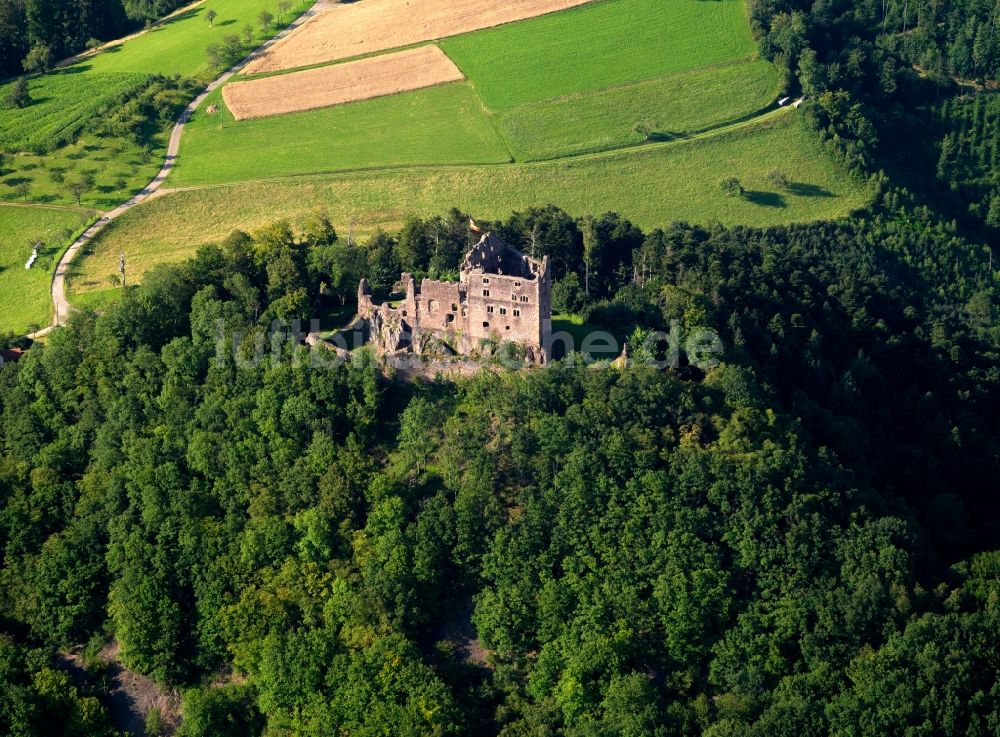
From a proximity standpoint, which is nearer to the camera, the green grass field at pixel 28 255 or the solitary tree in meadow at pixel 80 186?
the green grass field at pixel 28 255

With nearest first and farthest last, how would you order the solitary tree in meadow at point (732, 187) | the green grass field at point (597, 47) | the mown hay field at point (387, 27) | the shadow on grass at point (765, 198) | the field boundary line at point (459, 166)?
1. the solitary tree in meadow at point (732, 187)
2. the shadow on grass at point (765, 198)
3. the field boundary line at point (459, 166)
4. the green grass field at point (597, 47)
5. the mown hay field at point (387, 27)

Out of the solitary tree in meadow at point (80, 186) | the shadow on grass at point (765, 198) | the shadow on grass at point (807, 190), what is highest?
the solitary tree in meadow at point (80, 186)

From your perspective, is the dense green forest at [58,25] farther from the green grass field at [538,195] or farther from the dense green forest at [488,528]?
the dense green forest at [488,528]

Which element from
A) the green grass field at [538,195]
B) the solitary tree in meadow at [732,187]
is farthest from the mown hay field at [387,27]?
the solitary tree in meadow at [732,187]

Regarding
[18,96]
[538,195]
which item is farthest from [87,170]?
[538,195]

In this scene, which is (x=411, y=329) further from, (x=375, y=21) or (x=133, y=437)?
(x=375, y=21)

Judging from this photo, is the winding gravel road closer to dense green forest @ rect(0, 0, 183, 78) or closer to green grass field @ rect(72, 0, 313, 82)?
green grass field @ rect(72, 0, 313, 82)

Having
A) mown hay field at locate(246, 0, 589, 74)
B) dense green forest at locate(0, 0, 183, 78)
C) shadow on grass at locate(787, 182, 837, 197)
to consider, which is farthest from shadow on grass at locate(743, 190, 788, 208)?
dense green forest at locate(0, 0, 183, 78)

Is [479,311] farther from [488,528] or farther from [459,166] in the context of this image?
[459,166]
